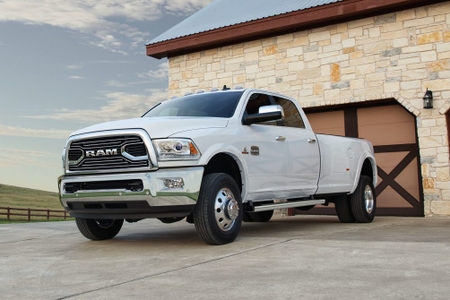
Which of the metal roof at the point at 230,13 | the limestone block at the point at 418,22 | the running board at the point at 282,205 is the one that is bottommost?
the running board at the point at 282,205

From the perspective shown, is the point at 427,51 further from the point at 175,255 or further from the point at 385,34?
the point at 175,255

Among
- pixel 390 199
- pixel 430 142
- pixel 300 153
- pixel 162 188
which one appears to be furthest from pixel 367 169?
pixel 162 188

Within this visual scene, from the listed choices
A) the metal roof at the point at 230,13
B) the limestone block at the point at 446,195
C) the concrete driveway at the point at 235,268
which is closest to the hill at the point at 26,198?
the metal roof at the point at 230,13

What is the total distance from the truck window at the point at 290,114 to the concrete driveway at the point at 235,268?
1865mm

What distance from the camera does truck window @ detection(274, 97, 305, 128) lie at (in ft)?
26.3

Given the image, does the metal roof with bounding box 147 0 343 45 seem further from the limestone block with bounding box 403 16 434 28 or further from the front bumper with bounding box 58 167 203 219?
the front bumper with bounding box 58 167 203 219

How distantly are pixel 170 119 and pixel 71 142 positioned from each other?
1.23m

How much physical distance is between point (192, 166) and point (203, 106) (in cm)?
161

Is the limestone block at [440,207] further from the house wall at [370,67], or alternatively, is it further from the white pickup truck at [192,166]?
the white pickup truck at [192,166]

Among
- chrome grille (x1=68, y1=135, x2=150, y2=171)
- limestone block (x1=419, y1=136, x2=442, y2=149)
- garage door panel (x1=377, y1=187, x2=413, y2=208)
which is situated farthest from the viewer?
garage door panel (x1=377, y1=187, x2=413, y2=208)

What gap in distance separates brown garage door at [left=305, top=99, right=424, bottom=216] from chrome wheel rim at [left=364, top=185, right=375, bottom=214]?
7.58ft

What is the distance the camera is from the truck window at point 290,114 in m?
8.02

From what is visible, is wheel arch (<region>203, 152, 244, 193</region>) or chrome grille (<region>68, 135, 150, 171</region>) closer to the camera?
chrome grille (<region>68, 135, 150, 171</region>)

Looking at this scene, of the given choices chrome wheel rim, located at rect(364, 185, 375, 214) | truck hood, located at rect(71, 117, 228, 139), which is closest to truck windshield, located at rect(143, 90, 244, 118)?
truck hood, located at rect(71, 117, 228, 139)
